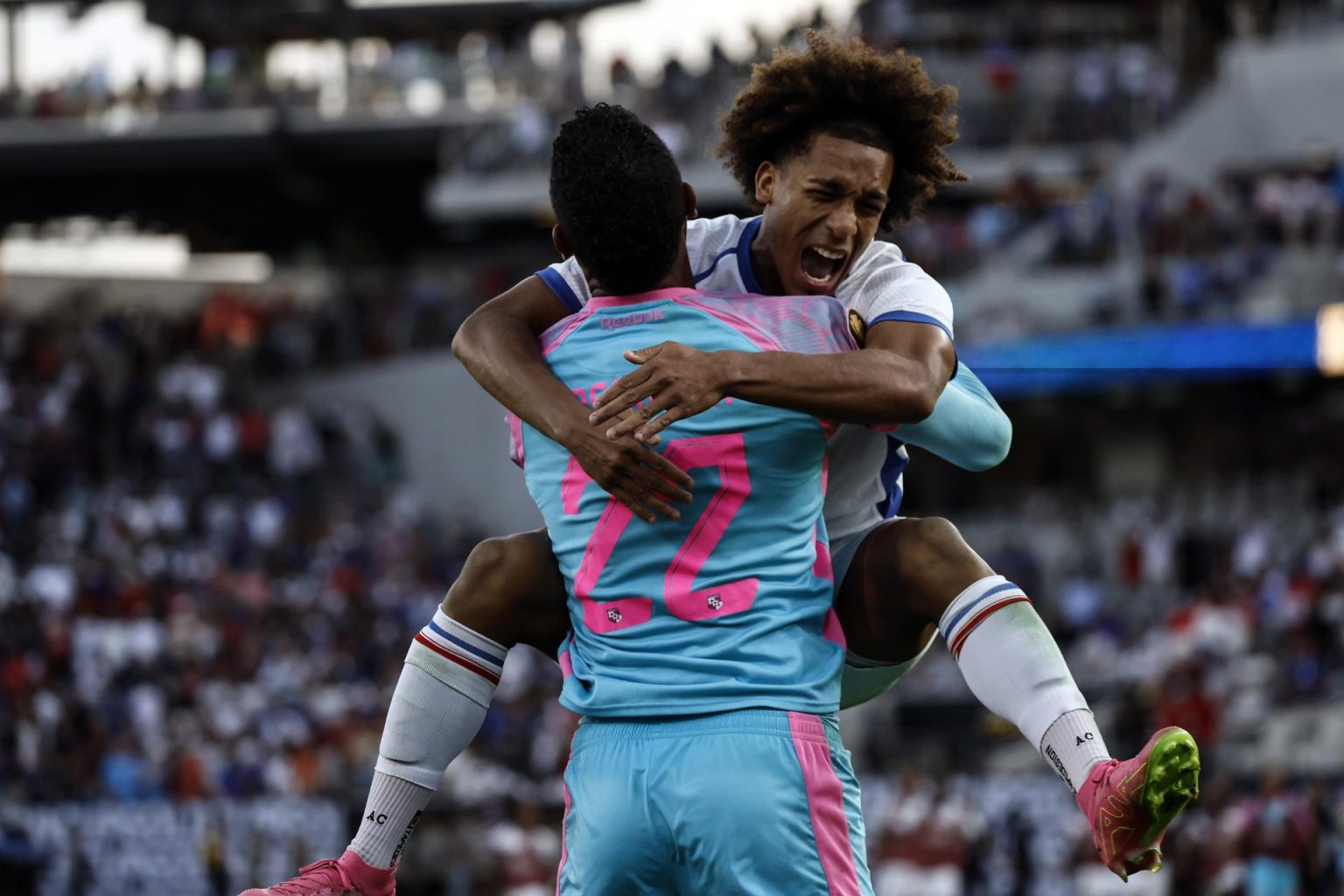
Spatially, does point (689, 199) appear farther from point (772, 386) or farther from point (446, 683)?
point (446, 683)

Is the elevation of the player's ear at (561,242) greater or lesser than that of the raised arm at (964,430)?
greater

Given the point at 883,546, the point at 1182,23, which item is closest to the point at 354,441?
the point at 1182,23

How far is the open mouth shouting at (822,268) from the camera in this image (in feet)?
13.1

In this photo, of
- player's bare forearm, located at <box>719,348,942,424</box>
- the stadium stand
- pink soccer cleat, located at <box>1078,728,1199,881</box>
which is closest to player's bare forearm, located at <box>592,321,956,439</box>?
player's bare forearm, located at <box>719,348,942,424</box>

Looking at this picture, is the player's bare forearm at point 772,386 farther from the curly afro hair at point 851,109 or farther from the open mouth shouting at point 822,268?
the curly afro hair at point 851,109

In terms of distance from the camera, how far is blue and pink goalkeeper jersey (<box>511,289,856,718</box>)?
3506 millimetres

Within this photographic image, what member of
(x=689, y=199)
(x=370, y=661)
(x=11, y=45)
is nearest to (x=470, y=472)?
(x=370, y=661)

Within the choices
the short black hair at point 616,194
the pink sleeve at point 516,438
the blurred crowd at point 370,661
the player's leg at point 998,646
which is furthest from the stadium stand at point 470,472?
the short black hair at point 616,194

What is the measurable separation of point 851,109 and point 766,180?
0.24 meters

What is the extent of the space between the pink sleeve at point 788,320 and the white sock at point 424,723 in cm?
79

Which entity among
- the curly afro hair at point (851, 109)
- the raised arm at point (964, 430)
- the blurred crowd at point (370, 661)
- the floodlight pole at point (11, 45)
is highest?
the curly afro hair at point (851, 109)

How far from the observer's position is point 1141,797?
3.32 m

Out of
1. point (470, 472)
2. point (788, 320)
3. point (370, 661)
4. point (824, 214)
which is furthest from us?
point (470, 472)

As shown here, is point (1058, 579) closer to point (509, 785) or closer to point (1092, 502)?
point (1092, 502)
